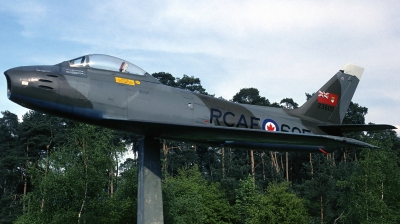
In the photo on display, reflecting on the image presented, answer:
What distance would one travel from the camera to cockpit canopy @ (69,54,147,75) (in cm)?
1109

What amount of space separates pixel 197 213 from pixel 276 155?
3600 cm

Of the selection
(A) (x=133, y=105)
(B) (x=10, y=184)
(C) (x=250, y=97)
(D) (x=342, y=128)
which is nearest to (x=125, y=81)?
(A) (x=133, y=105)

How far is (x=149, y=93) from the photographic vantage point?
11.4 meters

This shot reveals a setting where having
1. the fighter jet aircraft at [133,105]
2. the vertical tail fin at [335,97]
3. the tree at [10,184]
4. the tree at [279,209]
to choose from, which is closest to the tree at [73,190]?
the fighter jet aircraft at [133,105]

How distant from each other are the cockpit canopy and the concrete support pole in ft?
6.40

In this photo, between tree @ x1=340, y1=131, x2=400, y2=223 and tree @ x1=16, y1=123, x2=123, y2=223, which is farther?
tree @ x1=340, y1=131, x2=400, y2=223

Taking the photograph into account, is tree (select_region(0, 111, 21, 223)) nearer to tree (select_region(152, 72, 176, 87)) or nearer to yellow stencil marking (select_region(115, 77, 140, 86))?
tree (select_region(152, 72, 176, 87))

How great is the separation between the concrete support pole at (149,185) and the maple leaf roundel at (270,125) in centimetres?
374

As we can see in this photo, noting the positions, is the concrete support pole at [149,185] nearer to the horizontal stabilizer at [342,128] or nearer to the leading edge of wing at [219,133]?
the leading edge of wing at [219,133]

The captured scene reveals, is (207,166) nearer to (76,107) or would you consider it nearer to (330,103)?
(330,103)

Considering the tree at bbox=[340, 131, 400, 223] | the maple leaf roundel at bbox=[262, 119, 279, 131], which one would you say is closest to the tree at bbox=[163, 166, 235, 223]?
the tree at bbox=[340, 131, 400, 223]

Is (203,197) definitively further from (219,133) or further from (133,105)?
(133,105)

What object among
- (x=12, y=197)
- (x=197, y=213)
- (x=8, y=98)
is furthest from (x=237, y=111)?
(x=12, y=197)

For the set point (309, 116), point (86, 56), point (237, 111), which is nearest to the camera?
point (86, 56)
